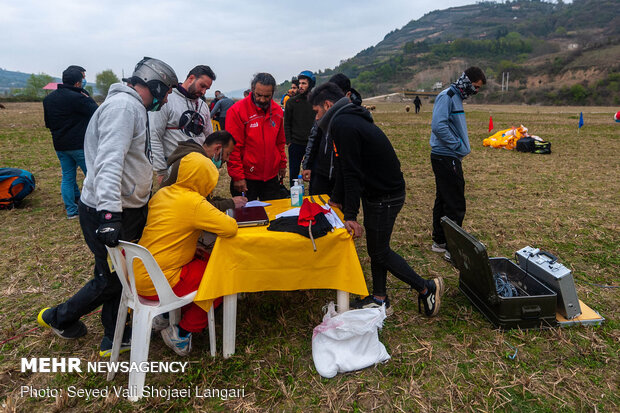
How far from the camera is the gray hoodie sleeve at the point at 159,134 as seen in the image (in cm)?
383

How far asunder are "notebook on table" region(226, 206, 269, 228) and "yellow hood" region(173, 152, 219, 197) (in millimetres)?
392

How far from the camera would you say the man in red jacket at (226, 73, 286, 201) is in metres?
4.14

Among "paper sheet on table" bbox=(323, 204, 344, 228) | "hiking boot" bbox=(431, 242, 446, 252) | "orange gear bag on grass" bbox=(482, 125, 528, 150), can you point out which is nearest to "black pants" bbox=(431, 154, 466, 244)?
"hiking boot" bbox=(431, 242, 446, 252)

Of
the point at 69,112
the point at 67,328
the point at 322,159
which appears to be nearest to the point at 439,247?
the point at 322,159

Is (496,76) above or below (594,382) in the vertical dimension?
above

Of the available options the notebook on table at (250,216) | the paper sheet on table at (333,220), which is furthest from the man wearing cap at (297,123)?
the paper sheet on table at (333,220)

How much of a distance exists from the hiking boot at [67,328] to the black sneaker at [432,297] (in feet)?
10.1

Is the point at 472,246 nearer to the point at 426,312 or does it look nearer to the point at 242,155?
the point at 426,312

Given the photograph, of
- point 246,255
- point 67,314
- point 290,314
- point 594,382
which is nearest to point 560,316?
point 594,382

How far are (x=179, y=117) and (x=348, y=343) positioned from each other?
2818 mm

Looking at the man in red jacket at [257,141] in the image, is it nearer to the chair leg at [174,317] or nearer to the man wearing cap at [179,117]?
the man wearing cap at [179,117]

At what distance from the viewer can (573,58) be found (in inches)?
3585

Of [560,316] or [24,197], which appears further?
[24,197]

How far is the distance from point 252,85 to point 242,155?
0.82m
